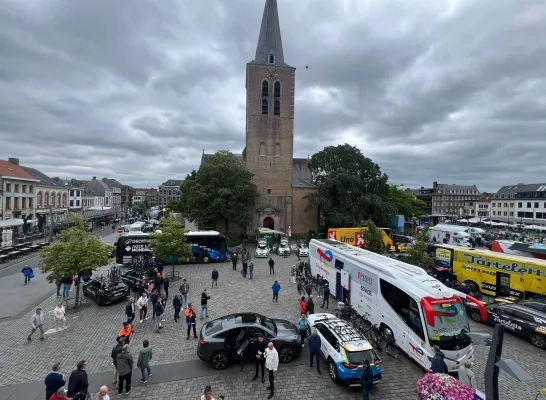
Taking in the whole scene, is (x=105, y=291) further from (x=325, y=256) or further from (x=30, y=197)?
(x=30, y=197)

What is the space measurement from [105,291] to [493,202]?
9293 cm

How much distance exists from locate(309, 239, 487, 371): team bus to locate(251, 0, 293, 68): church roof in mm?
34857

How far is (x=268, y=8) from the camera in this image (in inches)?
1624

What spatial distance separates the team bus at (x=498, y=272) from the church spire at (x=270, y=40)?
3231 cm

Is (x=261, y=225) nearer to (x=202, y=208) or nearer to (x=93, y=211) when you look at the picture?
(x=202, y=208)

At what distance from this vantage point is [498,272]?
16.7 meters

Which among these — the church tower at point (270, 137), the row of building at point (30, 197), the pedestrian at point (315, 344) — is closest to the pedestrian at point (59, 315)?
the pedestrian at point (315, 344)

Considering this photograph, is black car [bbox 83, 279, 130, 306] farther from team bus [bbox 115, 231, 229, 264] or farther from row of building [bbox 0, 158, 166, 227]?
row of building [bbox 0, 158, 166, 227]

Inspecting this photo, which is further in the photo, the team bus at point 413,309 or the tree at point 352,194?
the tree at point 352,194

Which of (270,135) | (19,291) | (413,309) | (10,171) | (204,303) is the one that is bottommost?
(19,291)

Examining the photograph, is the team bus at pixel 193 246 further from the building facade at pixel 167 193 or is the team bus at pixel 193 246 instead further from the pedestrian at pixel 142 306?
the building facade at pixel 167 193

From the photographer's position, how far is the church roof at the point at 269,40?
41.3 meters

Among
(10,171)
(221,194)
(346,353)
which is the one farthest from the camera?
(10,171)

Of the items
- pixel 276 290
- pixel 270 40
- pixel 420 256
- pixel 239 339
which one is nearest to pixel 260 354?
pixel 239 339
